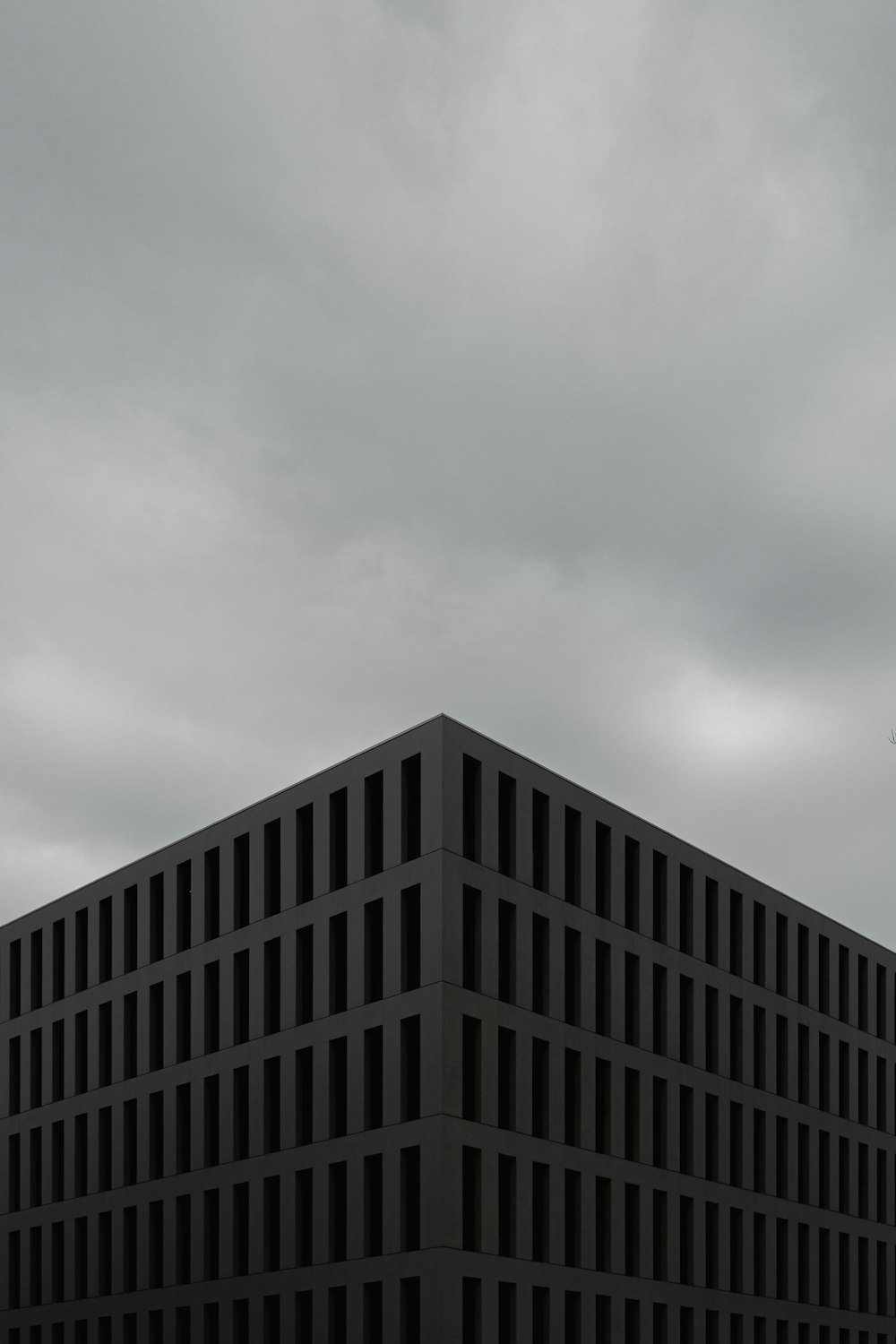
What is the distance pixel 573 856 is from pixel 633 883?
13.8ft

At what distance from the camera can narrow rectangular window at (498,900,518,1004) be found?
53188 mm

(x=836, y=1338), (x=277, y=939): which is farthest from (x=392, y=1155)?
(x=836, y=1338)

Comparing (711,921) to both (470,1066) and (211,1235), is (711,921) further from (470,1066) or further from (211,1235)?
(211,1235)

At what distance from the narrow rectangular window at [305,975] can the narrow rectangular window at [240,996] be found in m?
3.38

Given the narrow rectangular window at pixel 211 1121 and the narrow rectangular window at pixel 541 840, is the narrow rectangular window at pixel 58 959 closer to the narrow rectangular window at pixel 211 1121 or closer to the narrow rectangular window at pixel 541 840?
the narrow rectangular window at pixel 211 1121

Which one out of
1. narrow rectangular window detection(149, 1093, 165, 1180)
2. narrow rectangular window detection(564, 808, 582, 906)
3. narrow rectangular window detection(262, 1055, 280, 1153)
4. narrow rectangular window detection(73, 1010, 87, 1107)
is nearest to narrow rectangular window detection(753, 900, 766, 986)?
narrow rectangular window detection(564, 808, 582, 906)

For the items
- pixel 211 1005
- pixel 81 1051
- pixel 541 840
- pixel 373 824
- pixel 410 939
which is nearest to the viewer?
pixel 410 939

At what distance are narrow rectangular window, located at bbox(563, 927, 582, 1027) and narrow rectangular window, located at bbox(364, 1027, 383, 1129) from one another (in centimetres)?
675

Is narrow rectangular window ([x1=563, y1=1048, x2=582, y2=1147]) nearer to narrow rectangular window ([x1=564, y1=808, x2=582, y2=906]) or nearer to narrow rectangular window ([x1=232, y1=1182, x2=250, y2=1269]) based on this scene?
narrow rectangular window ([x1=564, y1=808, x2=582, y2=906])

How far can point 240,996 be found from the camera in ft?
193

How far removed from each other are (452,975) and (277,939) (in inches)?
352

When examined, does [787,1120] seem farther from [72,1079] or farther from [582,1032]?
[72,1079]

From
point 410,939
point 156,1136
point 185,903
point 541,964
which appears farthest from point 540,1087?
point 185,903

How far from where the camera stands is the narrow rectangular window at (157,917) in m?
63.8
